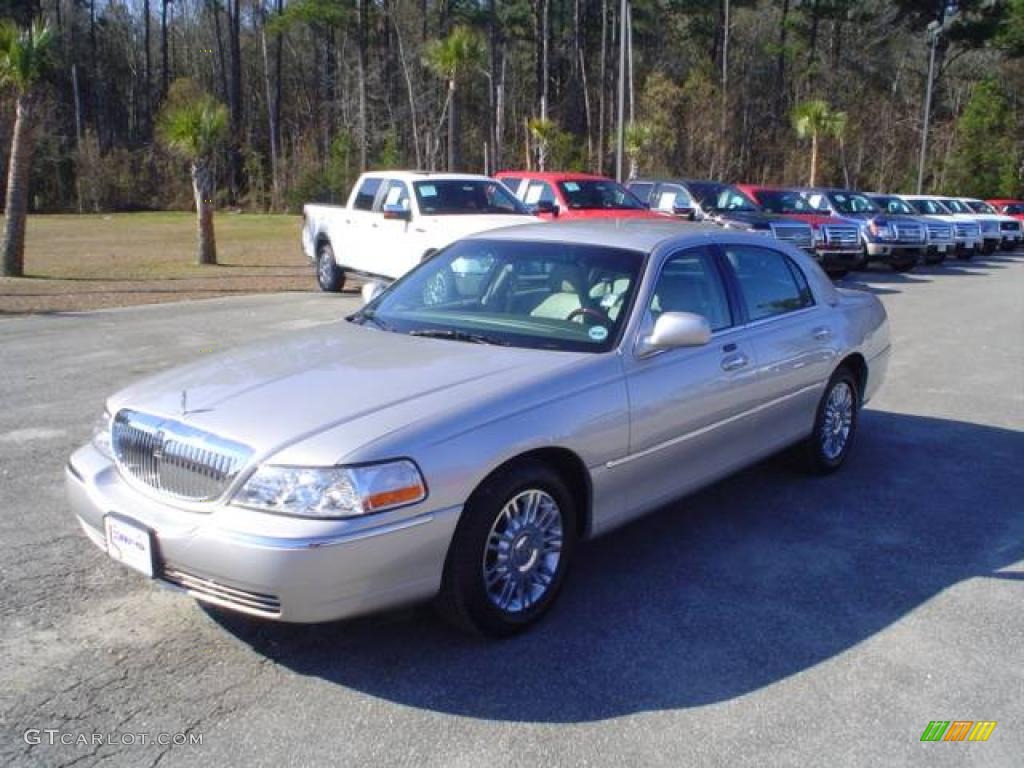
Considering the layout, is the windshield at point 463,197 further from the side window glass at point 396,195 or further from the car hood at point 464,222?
the car hood at point 464,222

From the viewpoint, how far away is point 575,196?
1609 cm

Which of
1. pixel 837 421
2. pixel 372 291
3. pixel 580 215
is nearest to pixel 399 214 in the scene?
pixel 580 215

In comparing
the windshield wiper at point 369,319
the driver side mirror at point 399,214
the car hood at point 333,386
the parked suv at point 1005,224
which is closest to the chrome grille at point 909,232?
the parked suv at point 1005,224

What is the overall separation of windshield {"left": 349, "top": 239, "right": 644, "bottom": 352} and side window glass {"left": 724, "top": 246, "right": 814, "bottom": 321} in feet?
2.95

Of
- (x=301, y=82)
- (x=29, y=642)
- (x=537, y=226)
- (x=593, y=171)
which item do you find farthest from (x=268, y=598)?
(x=301, y=82)

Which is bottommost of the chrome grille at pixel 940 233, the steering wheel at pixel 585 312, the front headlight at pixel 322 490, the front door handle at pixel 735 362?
the front headlight at pixel 322 490

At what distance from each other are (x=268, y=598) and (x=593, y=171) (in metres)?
49.1

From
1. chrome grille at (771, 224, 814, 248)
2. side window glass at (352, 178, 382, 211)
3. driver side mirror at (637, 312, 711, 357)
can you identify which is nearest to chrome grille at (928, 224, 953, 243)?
chrome grille at (771, 224, 814, 248)

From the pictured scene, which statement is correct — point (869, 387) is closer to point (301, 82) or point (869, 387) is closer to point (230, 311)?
point (230, 311)

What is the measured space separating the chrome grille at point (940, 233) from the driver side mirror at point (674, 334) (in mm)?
21311

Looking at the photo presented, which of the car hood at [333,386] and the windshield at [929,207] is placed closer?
the car hood at [333,386]

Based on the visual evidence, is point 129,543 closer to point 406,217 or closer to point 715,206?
point 406,217

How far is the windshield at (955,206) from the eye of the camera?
28.4 meters

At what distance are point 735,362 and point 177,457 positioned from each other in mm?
2768
